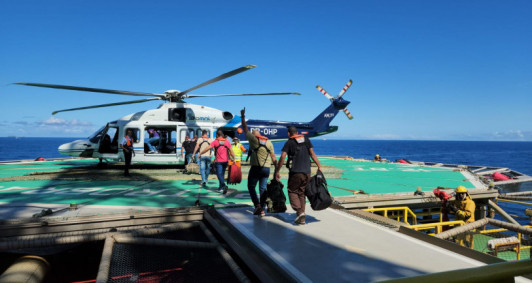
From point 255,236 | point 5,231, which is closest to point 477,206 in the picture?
point 255,236

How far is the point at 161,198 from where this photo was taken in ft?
28.5

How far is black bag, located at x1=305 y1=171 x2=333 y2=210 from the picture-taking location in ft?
18.5

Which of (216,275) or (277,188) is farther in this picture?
(277,188)

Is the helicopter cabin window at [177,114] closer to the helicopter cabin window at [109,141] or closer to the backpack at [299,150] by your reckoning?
the helicopter cabin window at [109,141]

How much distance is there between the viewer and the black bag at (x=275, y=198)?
608 centimetres

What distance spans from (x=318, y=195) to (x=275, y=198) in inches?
36.5

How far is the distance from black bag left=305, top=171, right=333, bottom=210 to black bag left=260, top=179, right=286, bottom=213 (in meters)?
0.57

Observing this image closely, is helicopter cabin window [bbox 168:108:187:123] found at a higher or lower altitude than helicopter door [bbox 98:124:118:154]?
higher

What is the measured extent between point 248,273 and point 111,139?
1428 cm

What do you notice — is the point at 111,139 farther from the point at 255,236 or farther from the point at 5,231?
the point at 255,236

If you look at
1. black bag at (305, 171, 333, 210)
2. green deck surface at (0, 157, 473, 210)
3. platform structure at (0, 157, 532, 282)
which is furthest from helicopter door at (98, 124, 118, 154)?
black bag at (305, 171, 333, 210)

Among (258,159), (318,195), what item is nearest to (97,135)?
(258,159)

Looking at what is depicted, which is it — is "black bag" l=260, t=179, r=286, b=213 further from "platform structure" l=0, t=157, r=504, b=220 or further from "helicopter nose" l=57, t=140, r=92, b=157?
"helicopter nose" l=57, t=140, r=92, b=157

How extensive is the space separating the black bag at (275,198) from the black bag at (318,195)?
566 mm
